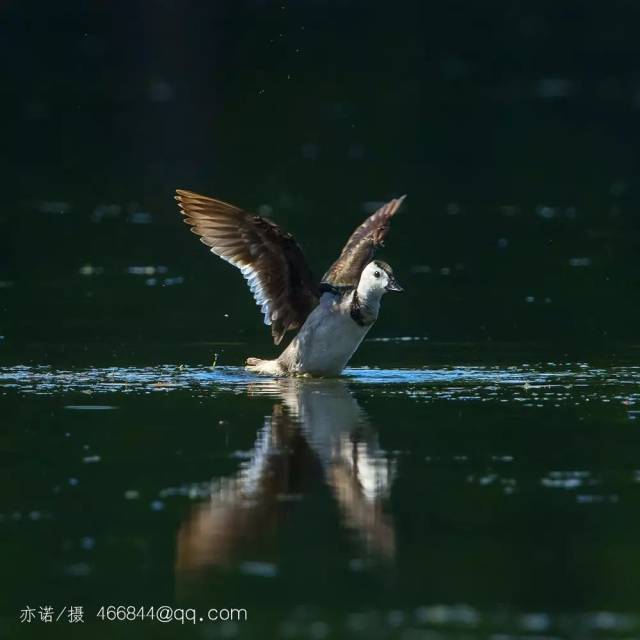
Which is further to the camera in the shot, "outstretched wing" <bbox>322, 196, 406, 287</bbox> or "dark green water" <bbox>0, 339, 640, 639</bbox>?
"outstretched wing" <bbox>322, 196, 406, 287</bbox>

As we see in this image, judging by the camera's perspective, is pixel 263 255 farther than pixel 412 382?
Yes

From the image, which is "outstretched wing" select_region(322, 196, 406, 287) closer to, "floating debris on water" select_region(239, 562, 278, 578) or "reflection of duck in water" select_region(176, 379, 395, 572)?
"reflection of duck in water" select_region(176, 379, 395, 572)

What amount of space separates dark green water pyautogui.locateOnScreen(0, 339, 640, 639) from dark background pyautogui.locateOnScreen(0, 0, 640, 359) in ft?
6.18

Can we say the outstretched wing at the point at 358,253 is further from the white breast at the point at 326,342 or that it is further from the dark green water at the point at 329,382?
the dark green water at the point at 329,382

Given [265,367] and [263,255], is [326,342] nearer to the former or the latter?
[265,367]

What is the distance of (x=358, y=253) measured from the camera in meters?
13.7

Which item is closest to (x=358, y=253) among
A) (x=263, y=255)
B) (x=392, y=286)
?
(x=392, y=286)

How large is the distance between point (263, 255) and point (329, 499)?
4007 millimetres

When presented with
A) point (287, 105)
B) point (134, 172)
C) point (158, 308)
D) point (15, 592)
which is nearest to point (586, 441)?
point (15, 592)

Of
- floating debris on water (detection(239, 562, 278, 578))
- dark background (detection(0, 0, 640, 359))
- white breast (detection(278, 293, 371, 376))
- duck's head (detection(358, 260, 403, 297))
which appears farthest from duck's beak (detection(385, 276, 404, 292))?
floating debris on water (detection(239, 562, 278, 578))

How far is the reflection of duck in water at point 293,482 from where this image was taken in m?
8.21

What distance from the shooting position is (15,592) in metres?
7.70

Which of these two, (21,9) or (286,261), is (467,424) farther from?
(21,9)

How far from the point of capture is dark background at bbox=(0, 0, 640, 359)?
608 inches
